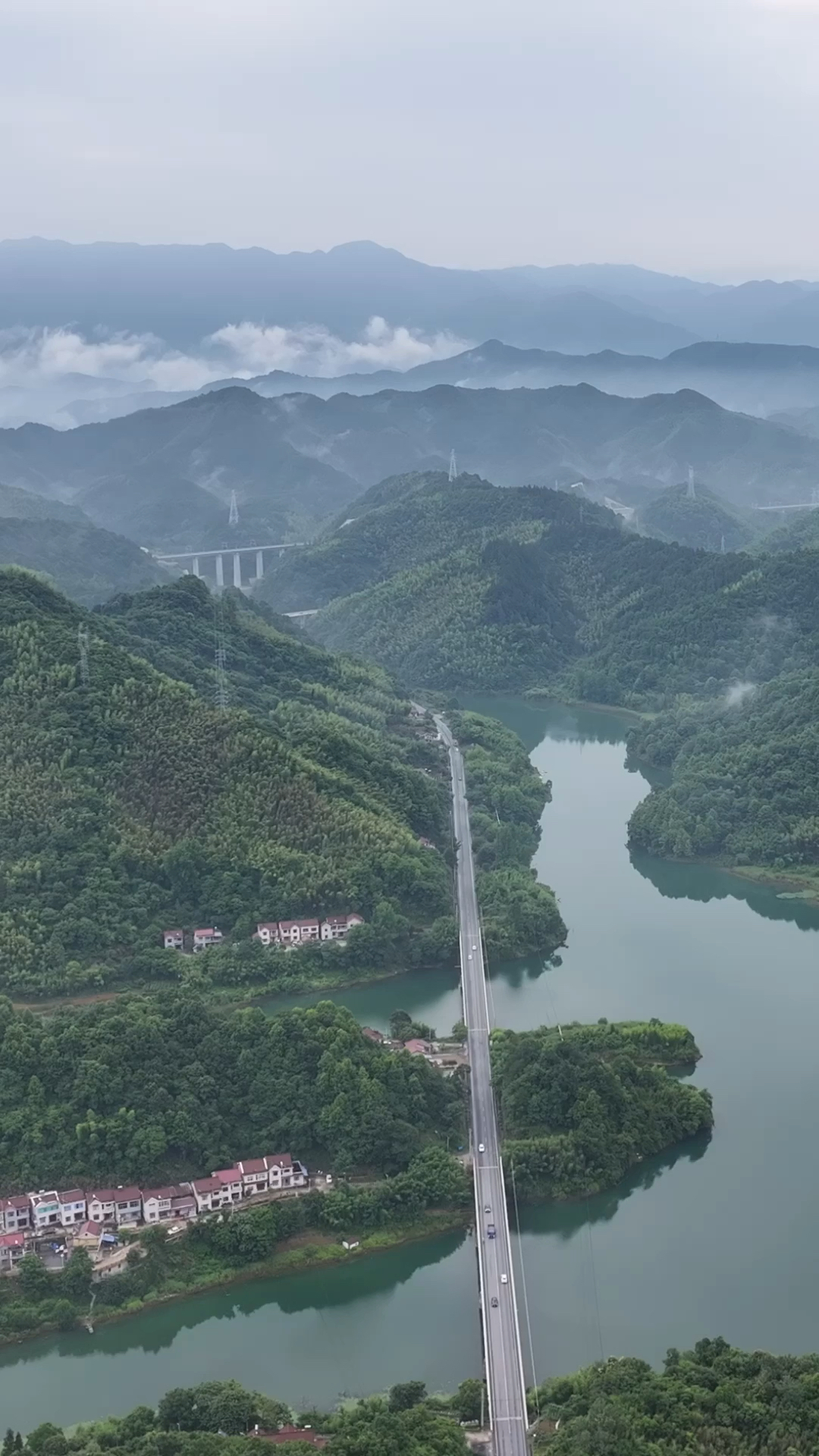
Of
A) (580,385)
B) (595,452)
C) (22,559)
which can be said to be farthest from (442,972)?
(580,385)

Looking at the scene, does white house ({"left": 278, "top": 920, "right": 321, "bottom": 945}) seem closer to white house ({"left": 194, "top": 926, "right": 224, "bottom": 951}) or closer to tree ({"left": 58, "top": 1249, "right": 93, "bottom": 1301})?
white house ({"left": 194, "top": 926, "right": 224, "bottom": 951})

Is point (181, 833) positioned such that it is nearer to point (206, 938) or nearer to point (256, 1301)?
point (206, 938)

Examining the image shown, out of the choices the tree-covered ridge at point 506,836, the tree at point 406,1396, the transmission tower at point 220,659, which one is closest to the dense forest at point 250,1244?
the tree at point 406,1396

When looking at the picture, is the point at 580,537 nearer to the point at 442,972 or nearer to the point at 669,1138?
the point at 442,972

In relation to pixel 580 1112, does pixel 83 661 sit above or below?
above

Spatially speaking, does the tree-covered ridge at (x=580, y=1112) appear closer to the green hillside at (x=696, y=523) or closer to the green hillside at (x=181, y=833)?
the green hillside at (x=181, y=833)

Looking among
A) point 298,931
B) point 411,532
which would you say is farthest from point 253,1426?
point 411,532
